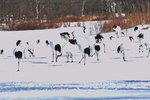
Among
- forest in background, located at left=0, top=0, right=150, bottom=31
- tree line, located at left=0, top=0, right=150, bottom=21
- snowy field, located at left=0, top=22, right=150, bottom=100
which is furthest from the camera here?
tree line, located at left=0, top=0, right=150, bottom=21

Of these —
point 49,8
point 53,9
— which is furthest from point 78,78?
point 53,9

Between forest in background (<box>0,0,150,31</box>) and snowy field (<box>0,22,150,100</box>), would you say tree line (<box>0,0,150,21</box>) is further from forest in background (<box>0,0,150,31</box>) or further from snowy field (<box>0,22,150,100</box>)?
snowy field (<box>0,22,150,100</box>)

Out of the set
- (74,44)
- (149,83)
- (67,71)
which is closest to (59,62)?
(74,44)

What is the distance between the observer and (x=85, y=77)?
664cm

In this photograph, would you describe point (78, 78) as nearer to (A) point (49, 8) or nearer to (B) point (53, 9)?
(A) point (49, 8)

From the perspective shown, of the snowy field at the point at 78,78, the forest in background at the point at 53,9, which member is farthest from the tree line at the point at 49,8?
the snowy field at the point at 78,78

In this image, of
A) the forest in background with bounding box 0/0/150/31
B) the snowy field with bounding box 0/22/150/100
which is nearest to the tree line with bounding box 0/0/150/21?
the forest in background with bounding box 0/0/150/31

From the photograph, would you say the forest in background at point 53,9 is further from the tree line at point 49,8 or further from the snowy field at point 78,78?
the snowy field at point 78,78

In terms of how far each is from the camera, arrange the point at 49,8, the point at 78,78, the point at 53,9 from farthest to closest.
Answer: the point at 53,9 < the point at 49,8 < the point at 78,78

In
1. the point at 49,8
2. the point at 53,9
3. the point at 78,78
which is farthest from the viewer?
the point at 53,9

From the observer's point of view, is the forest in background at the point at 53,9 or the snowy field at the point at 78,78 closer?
the snowy field at the point at 78,78

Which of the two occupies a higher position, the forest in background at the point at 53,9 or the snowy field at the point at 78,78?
the forest in background at the point at 53,9

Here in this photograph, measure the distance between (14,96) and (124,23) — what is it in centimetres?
1118

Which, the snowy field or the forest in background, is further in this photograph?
the forest in background
